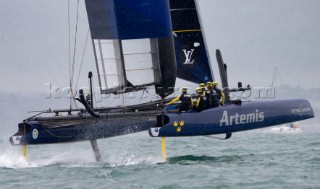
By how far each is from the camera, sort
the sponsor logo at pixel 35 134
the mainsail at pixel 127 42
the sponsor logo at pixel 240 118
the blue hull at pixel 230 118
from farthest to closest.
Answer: the mainsail at pixel 127 42, the sponsor logo at pixel 35 134, the sponsor logo at pixel 240 118, the blue hull at pixel 230 118

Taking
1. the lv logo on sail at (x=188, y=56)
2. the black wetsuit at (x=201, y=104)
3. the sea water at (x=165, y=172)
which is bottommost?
the sea water at (x=165, y=172)

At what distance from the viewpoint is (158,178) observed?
420 inches

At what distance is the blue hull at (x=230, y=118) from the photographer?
42.1 feet

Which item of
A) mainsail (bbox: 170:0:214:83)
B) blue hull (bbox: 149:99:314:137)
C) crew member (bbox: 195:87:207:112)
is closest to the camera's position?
blue hull (bbox: 149:99:314:137)

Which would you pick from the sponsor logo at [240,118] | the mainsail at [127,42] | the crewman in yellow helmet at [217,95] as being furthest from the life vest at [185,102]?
the mainsail at [127,42]

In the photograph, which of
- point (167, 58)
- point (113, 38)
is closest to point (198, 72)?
point (167, 58)

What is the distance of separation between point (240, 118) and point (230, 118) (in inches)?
11.4

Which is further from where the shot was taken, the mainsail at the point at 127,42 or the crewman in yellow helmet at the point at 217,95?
the mainsail at the point at 127,42

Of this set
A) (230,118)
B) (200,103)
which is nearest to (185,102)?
(200,103)

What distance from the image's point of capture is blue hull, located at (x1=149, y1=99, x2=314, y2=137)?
1284 centimetres

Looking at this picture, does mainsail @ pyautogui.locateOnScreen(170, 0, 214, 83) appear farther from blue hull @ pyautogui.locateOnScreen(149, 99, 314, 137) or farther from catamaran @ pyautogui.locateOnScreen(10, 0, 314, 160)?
blue hull @ pyautogui.locateOnScreen(149, 99, 314, 137)

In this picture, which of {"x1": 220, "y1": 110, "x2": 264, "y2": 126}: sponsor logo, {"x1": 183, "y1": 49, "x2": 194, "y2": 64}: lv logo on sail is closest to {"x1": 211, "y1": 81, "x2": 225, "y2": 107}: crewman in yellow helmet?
{"x1": 220, "y1": 110, "x2": 264, "y2": 126}: sponsor logo

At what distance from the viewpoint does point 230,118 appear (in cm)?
1359

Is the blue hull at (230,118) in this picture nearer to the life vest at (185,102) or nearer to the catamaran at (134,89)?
the catamaran at (134,89)
